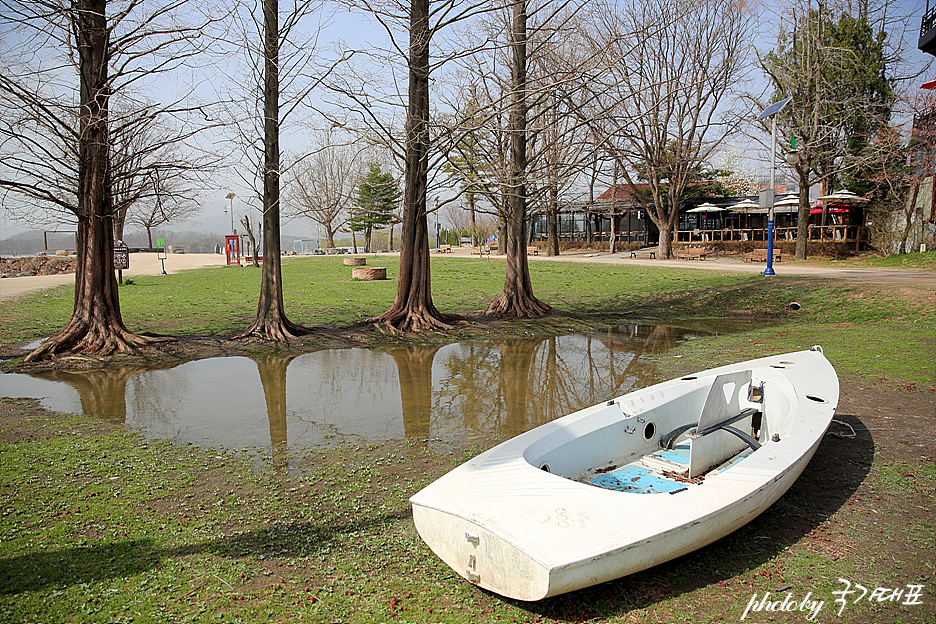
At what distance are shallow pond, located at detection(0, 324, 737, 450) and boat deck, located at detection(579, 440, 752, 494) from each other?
1660 millimetres

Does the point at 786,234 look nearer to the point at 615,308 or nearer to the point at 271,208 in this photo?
the point at 615,308

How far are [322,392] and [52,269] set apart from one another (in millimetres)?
26885

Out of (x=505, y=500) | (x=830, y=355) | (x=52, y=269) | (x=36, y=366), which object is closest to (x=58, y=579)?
(x=505, y=500)

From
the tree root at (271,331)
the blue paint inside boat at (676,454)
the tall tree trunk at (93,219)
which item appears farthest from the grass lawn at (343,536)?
the tree root at (271,331)

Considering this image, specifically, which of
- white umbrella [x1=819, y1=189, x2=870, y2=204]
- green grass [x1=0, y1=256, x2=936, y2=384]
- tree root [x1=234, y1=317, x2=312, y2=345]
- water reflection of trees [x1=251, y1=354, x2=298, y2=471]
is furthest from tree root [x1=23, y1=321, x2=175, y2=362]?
white umbrella [x1=819, y1=189, x2=870, y2=204]

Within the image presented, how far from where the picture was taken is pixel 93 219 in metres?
9.46

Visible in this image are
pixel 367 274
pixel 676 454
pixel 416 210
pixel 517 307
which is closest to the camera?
pixel 676 454

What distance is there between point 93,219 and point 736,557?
9.84 meters

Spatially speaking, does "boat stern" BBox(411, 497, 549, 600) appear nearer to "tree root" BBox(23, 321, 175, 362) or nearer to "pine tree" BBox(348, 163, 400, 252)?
"tree root" BBox(23, 321, 175, 362)

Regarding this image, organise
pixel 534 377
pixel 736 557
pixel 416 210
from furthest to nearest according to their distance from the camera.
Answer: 1. pixel 416 210
2. pixel 534 377
3. pixel 736 557

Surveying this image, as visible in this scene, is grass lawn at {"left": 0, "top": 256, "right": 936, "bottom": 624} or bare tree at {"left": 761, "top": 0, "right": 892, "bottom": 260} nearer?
grass lawn at {"left": 0, "top": 256, "right": 936, "bottom": 624}

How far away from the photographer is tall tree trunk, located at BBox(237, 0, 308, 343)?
1070 centimetres

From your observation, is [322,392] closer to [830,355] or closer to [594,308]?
[830,355]

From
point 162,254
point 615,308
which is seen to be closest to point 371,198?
point 162,254
